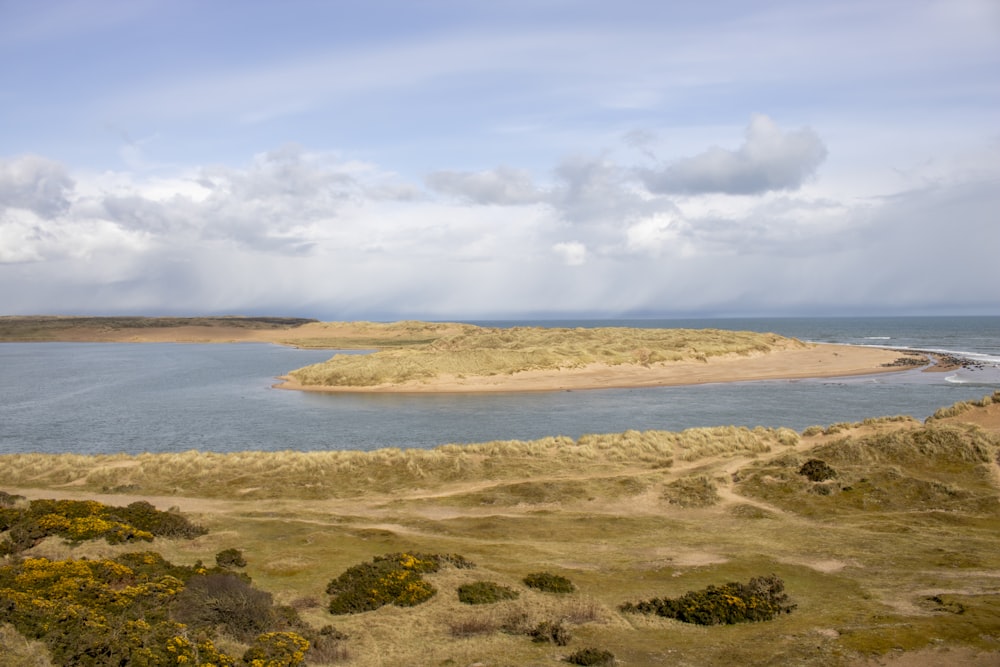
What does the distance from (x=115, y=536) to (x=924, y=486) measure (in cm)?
2835

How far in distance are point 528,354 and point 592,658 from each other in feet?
249

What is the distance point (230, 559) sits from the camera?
60.6 ft

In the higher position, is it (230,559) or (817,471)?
(817,471)

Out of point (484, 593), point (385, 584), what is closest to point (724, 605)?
point (484, 593)

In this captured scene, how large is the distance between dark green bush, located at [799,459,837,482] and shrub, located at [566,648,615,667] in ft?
63.5

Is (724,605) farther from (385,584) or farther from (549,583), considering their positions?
(385,584)

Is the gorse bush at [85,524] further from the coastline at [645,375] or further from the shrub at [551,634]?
the coastline at [645,375]

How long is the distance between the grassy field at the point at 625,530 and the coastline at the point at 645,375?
125 ft

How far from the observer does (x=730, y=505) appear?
86.7ft

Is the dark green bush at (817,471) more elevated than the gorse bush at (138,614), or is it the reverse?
the gorse bush at (138,614)

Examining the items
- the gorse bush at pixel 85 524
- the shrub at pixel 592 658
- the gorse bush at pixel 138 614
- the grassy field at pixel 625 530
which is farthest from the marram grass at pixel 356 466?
the shrub at pixel 592 658

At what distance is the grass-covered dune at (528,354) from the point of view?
8038cm

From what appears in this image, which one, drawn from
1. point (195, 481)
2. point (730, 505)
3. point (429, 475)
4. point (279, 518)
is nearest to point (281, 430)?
point (195, 481)

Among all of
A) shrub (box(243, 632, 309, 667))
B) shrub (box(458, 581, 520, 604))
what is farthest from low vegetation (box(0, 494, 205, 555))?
shrub (box(458, 581, 520, 604))
